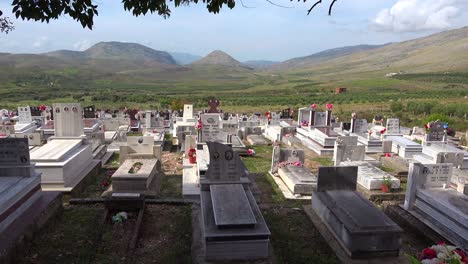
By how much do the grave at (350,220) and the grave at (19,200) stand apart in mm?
5394

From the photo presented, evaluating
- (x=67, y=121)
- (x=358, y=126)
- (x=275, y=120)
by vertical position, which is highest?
(x=67, y=121)

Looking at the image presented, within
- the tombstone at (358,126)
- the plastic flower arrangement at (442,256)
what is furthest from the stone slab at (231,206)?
the tombstone at (358,126)

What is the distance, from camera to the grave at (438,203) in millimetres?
7102

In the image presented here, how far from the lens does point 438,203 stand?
773 centimetres

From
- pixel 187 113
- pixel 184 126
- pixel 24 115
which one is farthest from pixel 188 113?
pixel 24 115

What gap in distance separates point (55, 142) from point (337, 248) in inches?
363

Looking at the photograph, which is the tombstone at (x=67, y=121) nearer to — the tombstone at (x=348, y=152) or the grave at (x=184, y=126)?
the grave at (x=184, y=126)

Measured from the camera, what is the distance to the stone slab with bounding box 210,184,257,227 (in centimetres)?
640

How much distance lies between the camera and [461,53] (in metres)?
160

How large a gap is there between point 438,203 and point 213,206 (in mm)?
4487

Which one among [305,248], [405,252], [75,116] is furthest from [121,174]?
[405,252]

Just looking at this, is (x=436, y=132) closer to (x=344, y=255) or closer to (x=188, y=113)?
(x=344, y=255)

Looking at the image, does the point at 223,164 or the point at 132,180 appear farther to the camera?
the point at 132,180

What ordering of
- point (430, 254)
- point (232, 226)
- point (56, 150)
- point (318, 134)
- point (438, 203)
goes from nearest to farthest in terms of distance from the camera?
point (430, 254), point (232, 226), point (438, 203), point (56, 150), point (318, 134)
